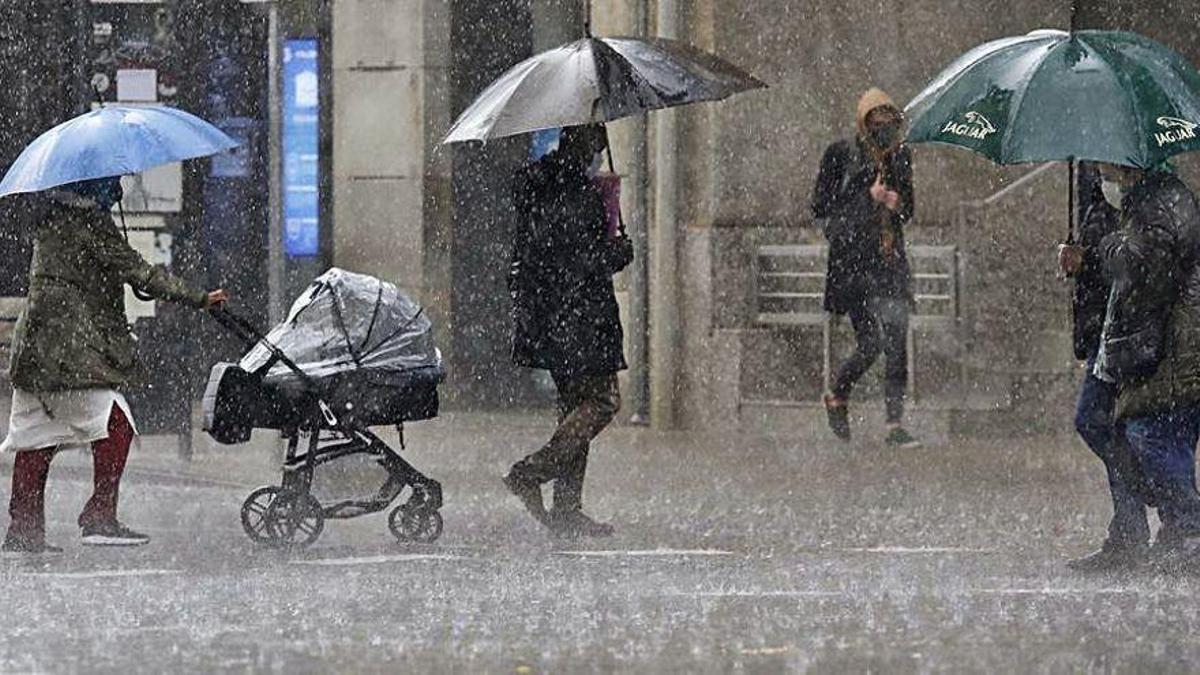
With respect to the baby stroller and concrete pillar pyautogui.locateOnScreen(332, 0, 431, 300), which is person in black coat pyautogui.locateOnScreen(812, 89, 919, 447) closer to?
concrete pillar pyautogui.locateOnScreen(332, 0, 431, 300)

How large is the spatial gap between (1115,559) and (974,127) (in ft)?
5.37

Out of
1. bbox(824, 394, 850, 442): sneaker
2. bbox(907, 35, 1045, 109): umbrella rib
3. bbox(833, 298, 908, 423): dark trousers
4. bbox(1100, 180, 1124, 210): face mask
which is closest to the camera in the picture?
bbox(907, 35, 1045, 109): umbrella rib

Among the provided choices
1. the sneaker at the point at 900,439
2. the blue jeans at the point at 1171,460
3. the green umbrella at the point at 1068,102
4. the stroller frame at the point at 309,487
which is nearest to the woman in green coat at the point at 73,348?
the stroller frame at the point at 309,487

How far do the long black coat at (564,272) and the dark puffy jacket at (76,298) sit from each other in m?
1.43

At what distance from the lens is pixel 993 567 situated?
1216 cm

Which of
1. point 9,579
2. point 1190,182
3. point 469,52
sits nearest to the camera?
point 9,579

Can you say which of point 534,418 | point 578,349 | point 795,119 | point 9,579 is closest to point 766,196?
point 795,119

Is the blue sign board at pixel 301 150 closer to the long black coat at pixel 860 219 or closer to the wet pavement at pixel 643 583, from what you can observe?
the long black coat at pixel 860 219

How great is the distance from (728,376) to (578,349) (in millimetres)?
6417

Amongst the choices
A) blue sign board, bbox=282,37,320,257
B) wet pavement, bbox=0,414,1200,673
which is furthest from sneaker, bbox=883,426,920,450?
blue sign board, bbox=282,37,320,257

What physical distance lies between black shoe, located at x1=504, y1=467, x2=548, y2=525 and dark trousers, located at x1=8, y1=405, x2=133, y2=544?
5.05 ft

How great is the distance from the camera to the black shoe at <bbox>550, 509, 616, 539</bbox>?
1319 cm

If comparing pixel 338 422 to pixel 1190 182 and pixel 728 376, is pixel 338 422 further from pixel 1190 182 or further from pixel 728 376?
pixel 1190 182

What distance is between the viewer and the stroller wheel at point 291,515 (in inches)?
500
